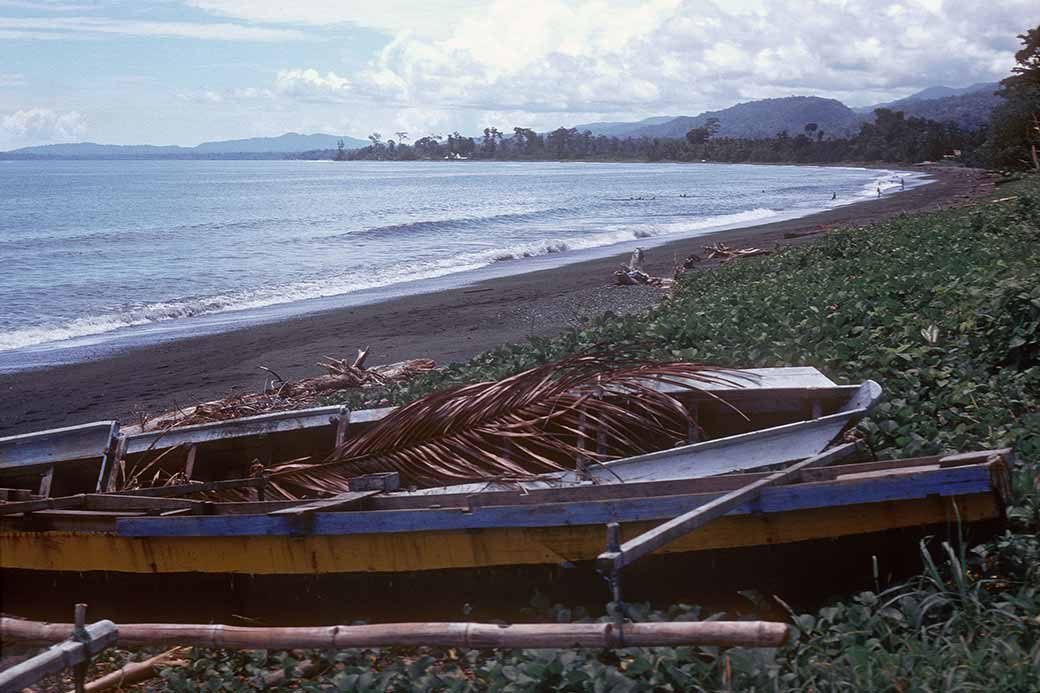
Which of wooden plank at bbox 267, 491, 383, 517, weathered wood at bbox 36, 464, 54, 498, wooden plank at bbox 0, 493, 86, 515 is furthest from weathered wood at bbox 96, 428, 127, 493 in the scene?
wooden plank at bbox 267, 491, 383, 517

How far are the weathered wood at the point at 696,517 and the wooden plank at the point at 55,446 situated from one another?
4.13 meters

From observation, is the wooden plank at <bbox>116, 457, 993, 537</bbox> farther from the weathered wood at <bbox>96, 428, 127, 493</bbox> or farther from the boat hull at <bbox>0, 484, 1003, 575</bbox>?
the weathered wood at <bbox>96, 428, 127, 493</bbox>

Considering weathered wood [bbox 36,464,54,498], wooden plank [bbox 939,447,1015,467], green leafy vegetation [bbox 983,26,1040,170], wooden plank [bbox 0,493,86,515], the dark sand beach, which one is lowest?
the dark sand beach

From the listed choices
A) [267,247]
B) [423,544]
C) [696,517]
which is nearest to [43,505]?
[423,544]

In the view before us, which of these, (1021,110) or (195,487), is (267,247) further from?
(195,487)

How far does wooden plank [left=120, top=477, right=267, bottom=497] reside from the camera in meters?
6.24

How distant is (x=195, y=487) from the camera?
6316mm

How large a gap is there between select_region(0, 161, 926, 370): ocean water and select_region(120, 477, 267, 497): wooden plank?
11.3 meters

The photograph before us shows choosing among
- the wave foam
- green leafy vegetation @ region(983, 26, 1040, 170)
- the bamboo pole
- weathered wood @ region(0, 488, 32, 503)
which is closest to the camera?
the bamboo pole

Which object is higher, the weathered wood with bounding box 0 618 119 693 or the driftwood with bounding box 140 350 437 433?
the weathered wood with bounding box 0 618 119 693

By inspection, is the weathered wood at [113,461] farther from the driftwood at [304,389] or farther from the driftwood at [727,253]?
the driftwood at [727,253]

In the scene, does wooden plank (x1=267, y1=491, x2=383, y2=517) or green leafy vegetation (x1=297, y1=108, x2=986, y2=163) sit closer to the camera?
wooden plank (x1=267, y1=491, x2=383, y2=517)

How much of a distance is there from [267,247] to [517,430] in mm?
30996

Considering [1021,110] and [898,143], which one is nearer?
[1021,110]
